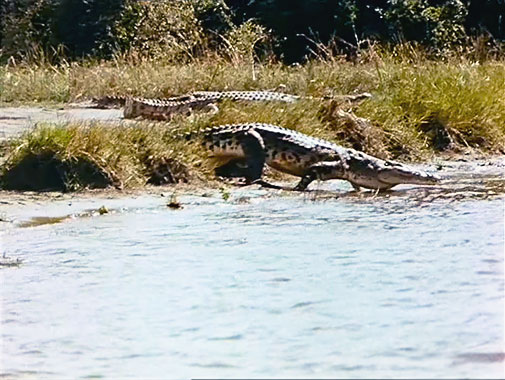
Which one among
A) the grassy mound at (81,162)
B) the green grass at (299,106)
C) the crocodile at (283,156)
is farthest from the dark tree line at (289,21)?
the grassy mound at (81,162)

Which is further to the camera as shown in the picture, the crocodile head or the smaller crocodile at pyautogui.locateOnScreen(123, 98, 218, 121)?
the smaller crocodile at pyautogui.locateOnScreen(123, 98, 218, 121)

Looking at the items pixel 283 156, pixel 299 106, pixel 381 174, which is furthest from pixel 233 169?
pixel 299 106

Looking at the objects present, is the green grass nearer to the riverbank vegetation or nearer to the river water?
the riverbank vegetation

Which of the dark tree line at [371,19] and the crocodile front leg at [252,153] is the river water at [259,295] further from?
the dark tree line at [371,19]

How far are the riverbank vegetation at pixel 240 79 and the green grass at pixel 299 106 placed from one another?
0.01 metres

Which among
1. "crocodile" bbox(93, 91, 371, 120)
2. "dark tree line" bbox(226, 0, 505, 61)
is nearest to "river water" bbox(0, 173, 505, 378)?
"crocodile" bbox(93, 91, 371, 120)

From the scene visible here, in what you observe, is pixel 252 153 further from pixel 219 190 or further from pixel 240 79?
pixel 240 79

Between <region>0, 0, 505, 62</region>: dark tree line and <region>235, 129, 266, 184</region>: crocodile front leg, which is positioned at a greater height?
<region>0, 0, 505, 62</region>: dark tree line

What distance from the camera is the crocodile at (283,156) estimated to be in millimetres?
8633

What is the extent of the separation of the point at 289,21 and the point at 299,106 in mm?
12608

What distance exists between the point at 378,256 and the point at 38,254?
1.63 meters

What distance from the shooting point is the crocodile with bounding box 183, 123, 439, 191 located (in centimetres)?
863

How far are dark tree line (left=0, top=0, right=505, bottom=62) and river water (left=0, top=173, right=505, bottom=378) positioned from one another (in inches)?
536

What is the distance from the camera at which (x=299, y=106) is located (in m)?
10.6
